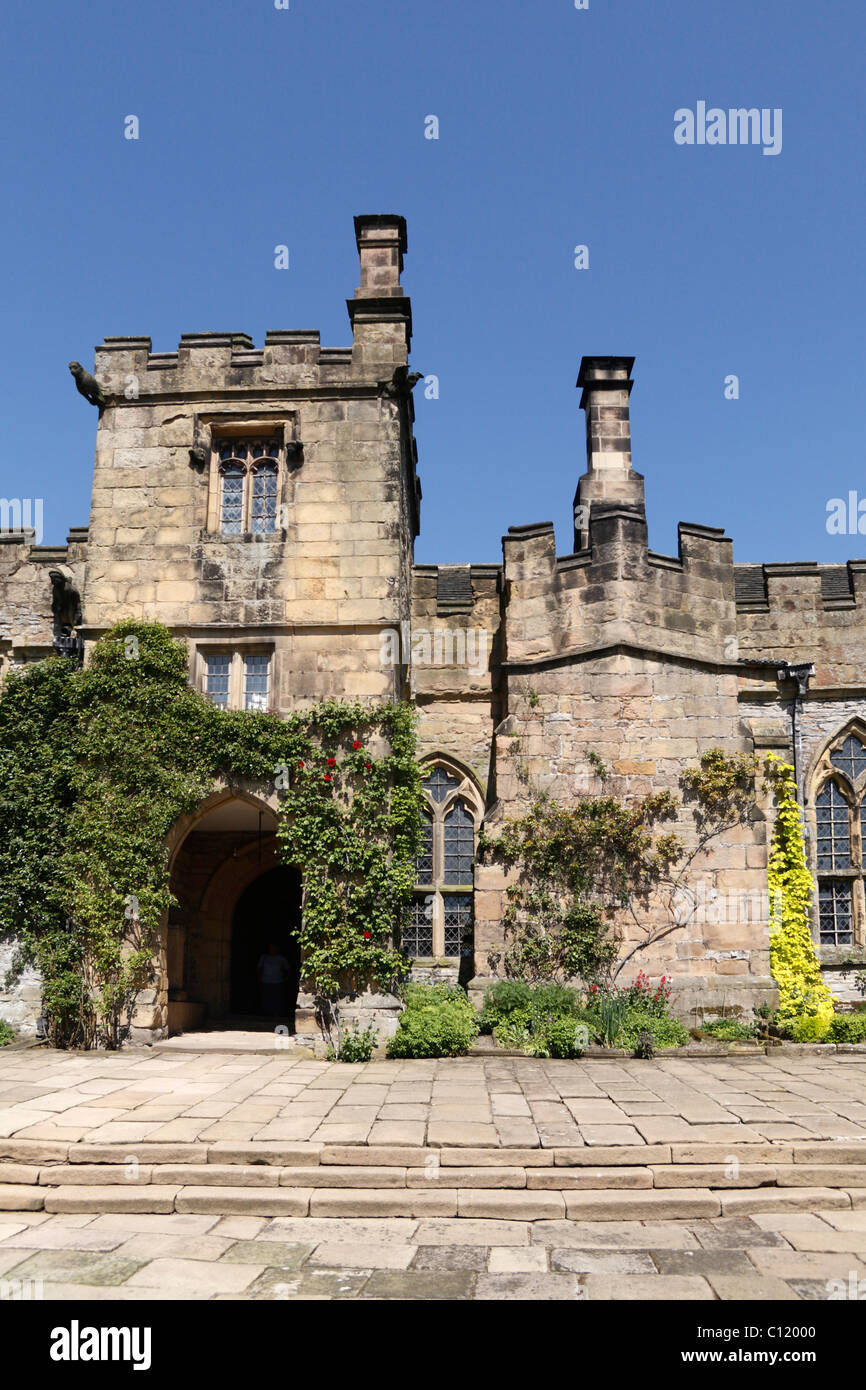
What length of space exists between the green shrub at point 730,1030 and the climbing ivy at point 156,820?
361cm

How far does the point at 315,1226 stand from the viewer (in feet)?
20.0

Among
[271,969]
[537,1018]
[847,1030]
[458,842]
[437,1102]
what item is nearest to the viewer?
[437,1102]

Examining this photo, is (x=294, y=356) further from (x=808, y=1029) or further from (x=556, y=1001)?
(x=808, y=1029)

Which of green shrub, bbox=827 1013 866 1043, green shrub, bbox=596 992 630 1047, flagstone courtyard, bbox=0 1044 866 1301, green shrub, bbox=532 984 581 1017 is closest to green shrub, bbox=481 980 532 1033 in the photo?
green shrub, bbox=532 984 581 1017

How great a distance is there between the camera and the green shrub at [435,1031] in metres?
10.8

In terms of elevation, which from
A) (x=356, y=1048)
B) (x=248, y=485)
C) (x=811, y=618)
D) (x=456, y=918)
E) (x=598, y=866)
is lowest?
(x=356, y=1048)

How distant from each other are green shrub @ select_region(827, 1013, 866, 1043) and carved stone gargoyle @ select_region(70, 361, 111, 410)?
12.0 m

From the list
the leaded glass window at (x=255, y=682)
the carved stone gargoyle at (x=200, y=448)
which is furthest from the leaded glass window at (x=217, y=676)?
the carved stone gargoyle at (x=200, y=448)

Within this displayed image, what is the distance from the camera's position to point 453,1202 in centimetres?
638

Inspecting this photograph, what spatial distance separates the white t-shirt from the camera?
574 inches

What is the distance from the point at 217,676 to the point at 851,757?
8735mm

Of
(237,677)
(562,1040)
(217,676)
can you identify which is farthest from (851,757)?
(217,676)

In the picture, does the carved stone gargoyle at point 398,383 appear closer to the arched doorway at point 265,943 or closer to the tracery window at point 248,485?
the tracery window at point 248,485

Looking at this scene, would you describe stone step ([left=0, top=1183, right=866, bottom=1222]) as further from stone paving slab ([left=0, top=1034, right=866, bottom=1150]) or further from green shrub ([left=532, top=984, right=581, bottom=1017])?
green shrub ([left=532, top=984, right=581, bottom=1017])
